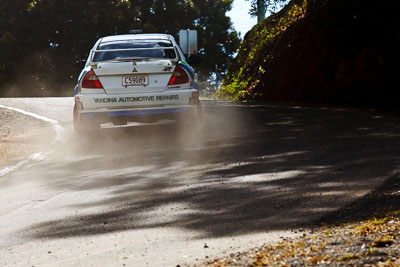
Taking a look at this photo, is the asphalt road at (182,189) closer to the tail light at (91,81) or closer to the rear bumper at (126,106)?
the rear bumper at (126,106)

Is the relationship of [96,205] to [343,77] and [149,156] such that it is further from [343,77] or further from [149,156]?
[343,77]

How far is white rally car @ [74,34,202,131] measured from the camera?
12.5 m

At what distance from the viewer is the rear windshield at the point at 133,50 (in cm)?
1287

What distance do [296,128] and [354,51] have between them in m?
8.40

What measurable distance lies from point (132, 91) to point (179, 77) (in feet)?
2.63

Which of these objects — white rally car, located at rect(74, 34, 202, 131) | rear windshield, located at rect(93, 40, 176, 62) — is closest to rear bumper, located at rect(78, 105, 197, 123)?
white rally car, located at rect(74, 34, 202, 131)

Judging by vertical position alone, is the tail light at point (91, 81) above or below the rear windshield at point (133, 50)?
below

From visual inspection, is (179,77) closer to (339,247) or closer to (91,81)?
(91,81)

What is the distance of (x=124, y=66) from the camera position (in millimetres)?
12508

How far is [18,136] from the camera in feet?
48.8

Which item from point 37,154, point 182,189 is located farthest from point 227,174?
point 37,154

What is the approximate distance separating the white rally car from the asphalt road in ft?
1.48

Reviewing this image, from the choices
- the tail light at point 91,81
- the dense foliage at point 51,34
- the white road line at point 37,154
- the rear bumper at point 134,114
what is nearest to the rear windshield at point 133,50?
the tail light at point 91,81

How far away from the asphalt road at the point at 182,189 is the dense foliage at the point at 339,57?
19.8 feet
